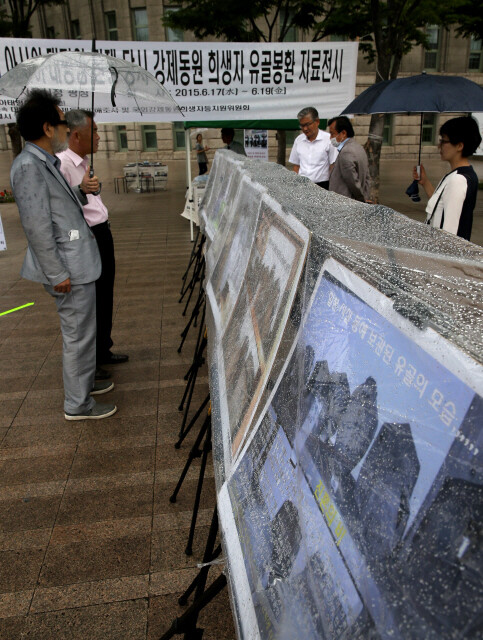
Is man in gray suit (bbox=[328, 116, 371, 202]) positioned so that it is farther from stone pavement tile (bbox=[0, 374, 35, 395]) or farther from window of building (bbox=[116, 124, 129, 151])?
window of building (bbox=[116, 124, 129, 151])

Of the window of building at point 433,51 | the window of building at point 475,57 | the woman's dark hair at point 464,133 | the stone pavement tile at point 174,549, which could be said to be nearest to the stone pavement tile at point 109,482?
the stone pavement tile at point 174,549

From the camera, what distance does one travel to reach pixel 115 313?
5.82 m

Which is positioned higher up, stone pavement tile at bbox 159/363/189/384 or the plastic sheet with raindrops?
the plastic sheet with raindrops

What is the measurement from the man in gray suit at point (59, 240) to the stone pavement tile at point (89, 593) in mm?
1497

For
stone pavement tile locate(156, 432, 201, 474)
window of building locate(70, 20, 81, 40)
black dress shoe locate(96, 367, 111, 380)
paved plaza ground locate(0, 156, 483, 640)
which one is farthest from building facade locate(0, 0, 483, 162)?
stone pavement tile locate(156, 432, 201, 474)

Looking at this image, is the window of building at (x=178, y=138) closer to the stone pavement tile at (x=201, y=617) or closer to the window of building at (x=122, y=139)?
the window of building at (x=122, y=139)

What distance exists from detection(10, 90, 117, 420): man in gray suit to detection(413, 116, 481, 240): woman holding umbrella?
2377mm

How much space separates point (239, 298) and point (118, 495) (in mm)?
1405

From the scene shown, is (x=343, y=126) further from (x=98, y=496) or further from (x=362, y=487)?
(x=362, y=487)

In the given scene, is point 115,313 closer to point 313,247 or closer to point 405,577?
point 313,247

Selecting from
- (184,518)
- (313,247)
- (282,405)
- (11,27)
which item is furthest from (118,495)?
(11,27)

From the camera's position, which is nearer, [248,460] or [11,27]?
[248,460]

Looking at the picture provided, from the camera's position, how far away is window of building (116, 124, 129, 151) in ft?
89.4

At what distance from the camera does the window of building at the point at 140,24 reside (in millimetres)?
26578
